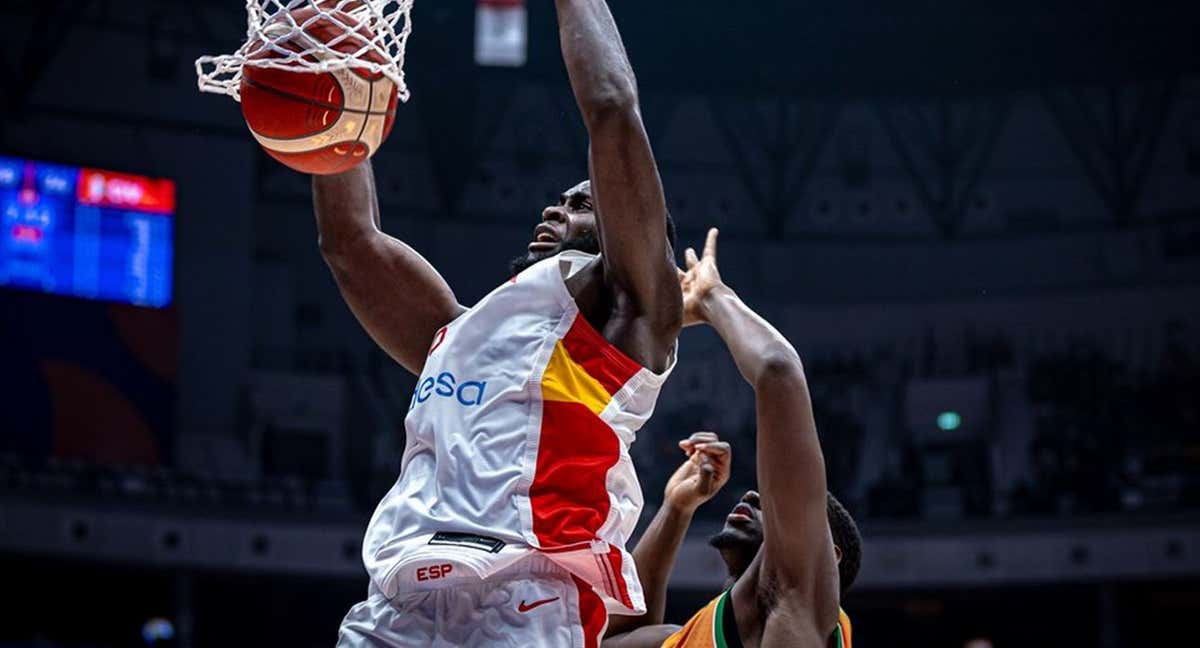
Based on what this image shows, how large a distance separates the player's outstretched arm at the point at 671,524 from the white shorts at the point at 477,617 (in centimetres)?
138

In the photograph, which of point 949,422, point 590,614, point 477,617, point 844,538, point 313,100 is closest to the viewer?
point 477,617

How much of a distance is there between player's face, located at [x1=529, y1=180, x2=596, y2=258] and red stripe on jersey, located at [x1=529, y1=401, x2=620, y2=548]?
52 centimetres

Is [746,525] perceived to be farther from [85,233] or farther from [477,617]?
[85,233]

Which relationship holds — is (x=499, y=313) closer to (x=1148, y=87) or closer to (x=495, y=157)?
(x=495, y=157)

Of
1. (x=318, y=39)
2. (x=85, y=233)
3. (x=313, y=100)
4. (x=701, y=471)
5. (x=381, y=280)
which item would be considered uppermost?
(x=318, y=39)

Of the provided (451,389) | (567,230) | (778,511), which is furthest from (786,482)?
(451,389)

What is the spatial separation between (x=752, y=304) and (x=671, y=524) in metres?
19.5

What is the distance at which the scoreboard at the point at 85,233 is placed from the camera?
18.6 meters

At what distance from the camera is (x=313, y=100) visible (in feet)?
10.1

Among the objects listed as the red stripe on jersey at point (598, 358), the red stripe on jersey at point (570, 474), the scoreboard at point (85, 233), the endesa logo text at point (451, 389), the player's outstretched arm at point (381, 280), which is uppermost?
the player's outstretched arm at point (381, 280)

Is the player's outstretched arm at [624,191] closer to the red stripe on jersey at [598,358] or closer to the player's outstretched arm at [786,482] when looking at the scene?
the red stripe on jersey at [598,358]

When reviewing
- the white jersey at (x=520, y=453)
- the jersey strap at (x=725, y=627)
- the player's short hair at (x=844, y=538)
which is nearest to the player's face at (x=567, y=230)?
the white jersey at (x=520, y=453)

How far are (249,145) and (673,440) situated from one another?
23.8ft

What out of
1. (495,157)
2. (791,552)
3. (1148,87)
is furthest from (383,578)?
(1148,87)
